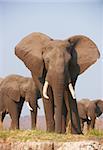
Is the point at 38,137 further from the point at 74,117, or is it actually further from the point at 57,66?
the point at 74,117

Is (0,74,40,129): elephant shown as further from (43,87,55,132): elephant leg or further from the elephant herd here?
(43,87,55,132): elephant leg

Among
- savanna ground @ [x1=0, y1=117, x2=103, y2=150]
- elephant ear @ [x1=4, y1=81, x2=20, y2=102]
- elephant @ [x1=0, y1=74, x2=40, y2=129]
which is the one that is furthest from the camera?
elephant ear @ [x1=4, y1=81, x2=20, y2=102]

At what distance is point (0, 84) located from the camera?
563cm

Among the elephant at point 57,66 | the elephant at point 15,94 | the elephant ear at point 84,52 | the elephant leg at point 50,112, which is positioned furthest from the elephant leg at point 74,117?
the elephant at point 15,94

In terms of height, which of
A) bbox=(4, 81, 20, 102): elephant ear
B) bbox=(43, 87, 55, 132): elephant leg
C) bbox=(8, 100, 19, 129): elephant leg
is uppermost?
bbox=(43, 87, 55, 132): elephant leg

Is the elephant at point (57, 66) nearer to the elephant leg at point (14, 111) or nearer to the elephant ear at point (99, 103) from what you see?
the elephant leg at point (14, 111)

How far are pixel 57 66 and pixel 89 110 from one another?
120 inches

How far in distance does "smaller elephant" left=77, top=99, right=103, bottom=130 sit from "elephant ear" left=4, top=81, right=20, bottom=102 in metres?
0.98

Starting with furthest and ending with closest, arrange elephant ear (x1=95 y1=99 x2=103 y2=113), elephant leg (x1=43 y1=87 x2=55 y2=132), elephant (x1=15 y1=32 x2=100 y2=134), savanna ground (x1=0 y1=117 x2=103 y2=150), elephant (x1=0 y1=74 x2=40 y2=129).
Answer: elephant ear (x1=95 y1=99 x2=103 y2=113)
elephant (x1=0 y1=74 x2=40 y2=129)
elephant leg (x1=43 y1=87 x2=55 y2=132)
elephant (x1=15 y1=32 x2=100 y2=134)
savanna ground (x1=0 y1=117 x2=103 y2=150)

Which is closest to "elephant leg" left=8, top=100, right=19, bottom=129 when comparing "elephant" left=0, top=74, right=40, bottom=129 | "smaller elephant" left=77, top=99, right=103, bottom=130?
"elephant" left=0, top=74, right=40, bottom=129

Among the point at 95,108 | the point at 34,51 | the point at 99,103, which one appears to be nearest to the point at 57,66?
the point at 34,51

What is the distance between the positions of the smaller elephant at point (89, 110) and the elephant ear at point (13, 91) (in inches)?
38.5

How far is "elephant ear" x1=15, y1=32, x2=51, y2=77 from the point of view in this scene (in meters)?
3.65

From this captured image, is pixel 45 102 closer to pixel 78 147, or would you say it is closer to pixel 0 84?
pixel 78 147
